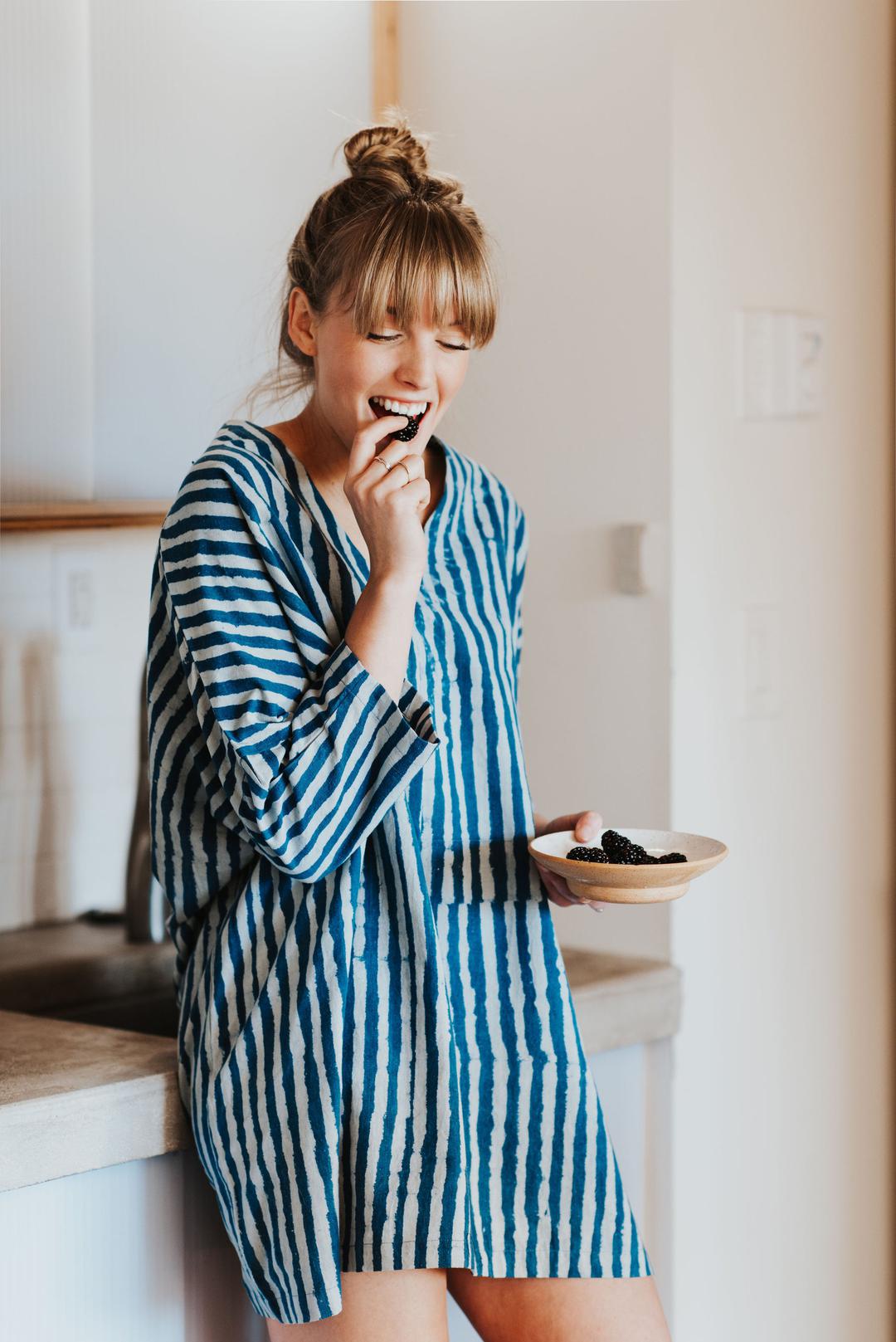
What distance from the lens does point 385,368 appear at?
1260 millimetres

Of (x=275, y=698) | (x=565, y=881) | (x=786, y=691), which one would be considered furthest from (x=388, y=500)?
(x=786, y=691)

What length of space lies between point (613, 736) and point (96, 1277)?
808 millimetres

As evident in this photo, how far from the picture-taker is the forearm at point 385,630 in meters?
1.20

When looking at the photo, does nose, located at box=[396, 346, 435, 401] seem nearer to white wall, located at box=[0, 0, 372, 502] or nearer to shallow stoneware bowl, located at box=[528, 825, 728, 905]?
shallow stoneware bowl, located at box=[528, 825, 728, 905]

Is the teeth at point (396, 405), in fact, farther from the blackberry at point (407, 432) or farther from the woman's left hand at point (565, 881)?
the woman's left hand at point (565, 881)

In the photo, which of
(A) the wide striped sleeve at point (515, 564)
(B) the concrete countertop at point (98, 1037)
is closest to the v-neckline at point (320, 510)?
(A) the wide striped sleeve at point (515, 564)

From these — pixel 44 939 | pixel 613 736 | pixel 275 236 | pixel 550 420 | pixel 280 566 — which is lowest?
pixel 44 939

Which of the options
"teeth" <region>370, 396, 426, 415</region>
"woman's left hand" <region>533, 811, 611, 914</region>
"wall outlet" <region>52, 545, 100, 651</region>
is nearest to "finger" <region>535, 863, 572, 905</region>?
"woman's left hand" <region>533, 811, 611, 914</region>

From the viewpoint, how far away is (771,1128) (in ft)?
6.36

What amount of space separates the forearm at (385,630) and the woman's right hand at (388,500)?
0.01m

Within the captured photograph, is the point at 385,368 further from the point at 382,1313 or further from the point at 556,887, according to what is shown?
the point at 382,1313

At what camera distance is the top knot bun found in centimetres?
134

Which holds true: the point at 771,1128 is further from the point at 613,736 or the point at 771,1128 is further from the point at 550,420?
the point at 550,420

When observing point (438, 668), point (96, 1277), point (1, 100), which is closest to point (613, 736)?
point (438, 668)
